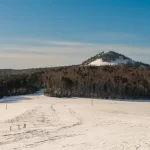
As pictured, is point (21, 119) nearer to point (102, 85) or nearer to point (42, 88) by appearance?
point (102, 85)

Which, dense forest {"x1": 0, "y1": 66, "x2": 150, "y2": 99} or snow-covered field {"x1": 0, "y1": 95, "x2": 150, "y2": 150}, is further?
dense forest {"x1": 0, "y1": 66, "x2": 150, "y2": 99}

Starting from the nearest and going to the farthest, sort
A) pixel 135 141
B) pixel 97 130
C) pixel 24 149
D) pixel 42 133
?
1. pixel 24 149
2. pixel 135 141
3. pixel 42 133
4. pixel 97 130

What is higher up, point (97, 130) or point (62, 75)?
point (62, 75)

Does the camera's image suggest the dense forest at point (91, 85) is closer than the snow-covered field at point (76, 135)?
No

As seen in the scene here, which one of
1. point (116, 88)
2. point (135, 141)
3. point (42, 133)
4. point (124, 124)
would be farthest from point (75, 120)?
point (116, 88)

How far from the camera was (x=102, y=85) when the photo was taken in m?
90.3

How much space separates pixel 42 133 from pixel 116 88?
58038mm

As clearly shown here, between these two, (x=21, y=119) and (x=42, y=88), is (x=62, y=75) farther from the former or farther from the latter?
(x=21, y=119)

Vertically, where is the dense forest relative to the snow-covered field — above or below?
above

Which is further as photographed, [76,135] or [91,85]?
[91,85]

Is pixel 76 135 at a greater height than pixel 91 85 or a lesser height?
lesser

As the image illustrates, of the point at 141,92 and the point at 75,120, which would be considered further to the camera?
the point at 141,92

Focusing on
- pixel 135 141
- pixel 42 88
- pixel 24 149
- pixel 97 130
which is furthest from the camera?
A: pixel 42 88

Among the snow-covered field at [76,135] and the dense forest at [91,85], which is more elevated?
the dense forest at [91,85]
